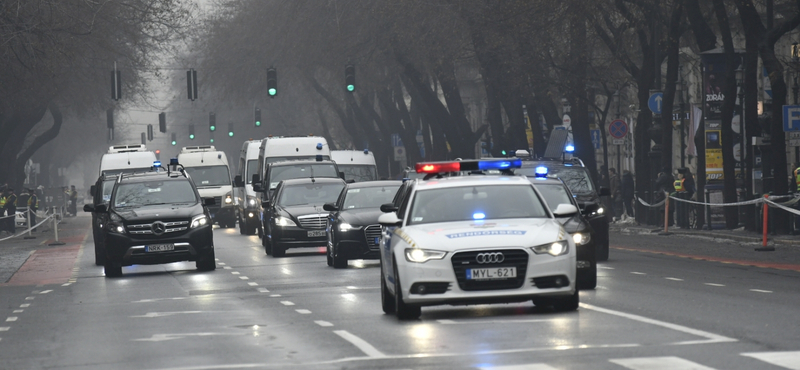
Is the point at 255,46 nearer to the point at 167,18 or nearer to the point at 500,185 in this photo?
the point at 167,18

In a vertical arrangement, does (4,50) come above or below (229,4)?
below

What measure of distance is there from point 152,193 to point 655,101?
16.9 m

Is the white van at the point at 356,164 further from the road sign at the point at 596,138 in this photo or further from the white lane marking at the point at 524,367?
the white lane marking at the point at 524,367

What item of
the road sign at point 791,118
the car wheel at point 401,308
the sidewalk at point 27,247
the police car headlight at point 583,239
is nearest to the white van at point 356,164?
the sidewalk at point 27,247

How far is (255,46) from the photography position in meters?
60.8

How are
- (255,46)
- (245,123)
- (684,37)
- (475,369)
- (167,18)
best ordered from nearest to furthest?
1. (475,369)
2. (167,18)
3. (684,37)
4. (255,46)
5. (245,123)

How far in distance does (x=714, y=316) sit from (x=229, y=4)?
167ft

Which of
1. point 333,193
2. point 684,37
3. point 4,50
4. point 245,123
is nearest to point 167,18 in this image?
point 4,50

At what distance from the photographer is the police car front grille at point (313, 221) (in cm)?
2834

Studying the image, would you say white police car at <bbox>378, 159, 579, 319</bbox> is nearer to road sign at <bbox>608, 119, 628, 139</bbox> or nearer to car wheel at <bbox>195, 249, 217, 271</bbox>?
car wheel at <bbox>195, 249, 217, 271</bbox>

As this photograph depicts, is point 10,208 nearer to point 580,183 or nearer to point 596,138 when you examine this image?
point 596,138

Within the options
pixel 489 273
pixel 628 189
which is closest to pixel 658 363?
pixel 489 273

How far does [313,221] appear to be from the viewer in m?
28.4

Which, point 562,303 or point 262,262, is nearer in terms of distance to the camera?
point 562,303
